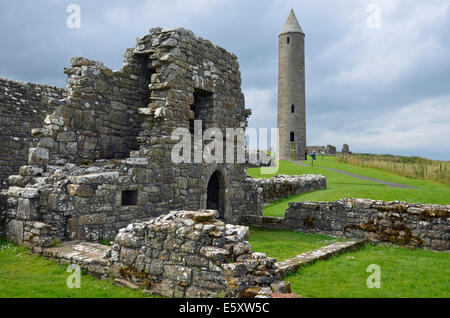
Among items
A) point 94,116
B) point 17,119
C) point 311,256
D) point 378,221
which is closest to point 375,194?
point 378,221

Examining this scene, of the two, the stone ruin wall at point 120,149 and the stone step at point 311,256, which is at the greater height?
the stone ruin wall at point 120,149

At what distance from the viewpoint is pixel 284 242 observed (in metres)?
9.79

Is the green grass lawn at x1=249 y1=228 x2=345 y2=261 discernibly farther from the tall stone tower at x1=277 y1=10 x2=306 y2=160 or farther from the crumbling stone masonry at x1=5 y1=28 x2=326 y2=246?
the tall stone tower at x1=277 y1=10 x2=306 y2=160

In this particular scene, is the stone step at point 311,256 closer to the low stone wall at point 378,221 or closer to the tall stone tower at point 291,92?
the low stone wall at point 378,221

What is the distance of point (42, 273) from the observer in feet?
20.7

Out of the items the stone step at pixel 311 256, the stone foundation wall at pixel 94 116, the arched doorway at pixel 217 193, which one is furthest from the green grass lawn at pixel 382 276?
the stone foundation wall at pixel 94 116

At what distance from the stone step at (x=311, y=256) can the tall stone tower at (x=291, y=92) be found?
1293 inches

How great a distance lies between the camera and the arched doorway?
12383mm

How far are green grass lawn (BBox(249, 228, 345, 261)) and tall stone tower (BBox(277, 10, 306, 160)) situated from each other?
30985mm

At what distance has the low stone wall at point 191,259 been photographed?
202 inches

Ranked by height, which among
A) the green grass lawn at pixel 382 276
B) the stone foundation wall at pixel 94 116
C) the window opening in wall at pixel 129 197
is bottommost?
the green grass lawn at pixel 382 276

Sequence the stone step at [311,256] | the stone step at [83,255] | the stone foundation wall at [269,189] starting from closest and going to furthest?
the stone step at [83,255] < the stone step at [311,256] < the stone foundation wall at [269,189]

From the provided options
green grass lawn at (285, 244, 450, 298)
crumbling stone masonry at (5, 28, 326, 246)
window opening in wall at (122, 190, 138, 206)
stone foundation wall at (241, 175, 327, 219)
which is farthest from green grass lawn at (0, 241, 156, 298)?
stone foundation wall at (241, 175, 327, 219)
